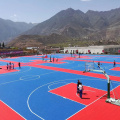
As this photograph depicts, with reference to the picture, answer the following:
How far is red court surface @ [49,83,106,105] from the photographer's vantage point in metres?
15.1

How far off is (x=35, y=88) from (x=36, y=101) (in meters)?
4.64

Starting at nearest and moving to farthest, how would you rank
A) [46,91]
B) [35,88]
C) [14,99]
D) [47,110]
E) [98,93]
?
[47,110]
[14,99]
[98,93]
[46,91]
[35,88]

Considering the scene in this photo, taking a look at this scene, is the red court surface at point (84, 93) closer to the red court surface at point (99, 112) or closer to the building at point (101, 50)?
the red court surface at point (99, 112)

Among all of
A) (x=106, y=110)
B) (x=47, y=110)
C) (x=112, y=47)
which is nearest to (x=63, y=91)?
(x=47, y=110)

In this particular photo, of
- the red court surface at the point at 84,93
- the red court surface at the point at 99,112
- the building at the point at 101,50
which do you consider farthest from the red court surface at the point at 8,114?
the building at the point at 101,50

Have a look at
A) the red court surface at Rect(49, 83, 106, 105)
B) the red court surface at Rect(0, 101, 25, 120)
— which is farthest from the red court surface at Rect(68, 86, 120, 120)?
the red court surface at Rect(0, 101, 25, 120)

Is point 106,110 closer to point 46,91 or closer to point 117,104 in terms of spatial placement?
point 117,104

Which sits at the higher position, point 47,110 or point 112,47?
point 112,47

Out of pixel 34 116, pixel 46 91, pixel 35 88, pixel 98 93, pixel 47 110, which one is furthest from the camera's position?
pixel 35 88

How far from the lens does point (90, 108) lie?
13.1m

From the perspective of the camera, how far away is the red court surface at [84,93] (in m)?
15.1

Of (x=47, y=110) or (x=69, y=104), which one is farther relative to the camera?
(x=69, y=104)

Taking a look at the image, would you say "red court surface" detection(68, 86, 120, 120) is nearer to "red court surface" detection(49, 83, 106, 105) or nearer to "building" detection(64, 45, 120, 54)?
"red court surface" detection(49, 83, 106, 105)

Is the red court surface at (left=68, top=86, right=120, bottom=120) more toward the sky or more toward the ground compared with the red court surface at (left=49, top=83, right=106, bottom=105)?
more toward the ground
